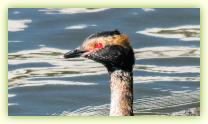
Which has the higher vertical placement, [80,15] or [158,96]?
[80,15]

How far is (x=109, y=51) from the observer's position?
21.7 feet

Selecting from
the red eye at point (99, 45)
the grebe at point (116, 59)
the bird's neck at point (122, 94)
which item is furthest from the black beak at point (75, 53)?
the bird's neck at point (122, 94)

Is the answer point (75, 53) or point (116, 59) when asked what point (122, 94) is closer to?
point (116, 59)

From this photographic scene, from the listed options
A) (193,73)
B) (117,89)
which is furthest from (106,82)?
(193,73)

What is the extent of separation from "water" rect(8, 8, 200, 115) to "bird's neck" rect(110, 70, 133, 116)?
110mm

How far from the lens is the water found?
22.4 ft

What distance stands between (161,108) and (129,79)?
0.32m

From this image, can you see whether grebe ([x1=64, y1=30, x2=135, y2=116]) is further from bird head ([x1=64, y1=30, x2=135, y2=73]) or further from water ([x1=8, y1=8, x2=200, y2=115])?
water ([x1=8, y1=8, x2=200, y2=115])

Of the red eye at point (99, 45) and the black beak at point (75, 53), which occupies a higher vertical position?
the red eye at point (99, 45)

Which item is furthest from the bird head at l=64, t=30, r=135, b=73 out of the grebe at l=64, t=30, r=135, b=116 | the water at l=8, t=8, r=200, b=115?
the water at l=8, t=8, r=200, b=115

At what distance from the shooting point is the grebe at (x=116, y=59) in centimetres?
663

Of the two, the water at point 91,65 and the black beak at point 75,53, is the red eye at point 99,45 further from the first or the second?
the water at point 91,65

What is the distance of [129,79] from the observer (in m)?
6.70
